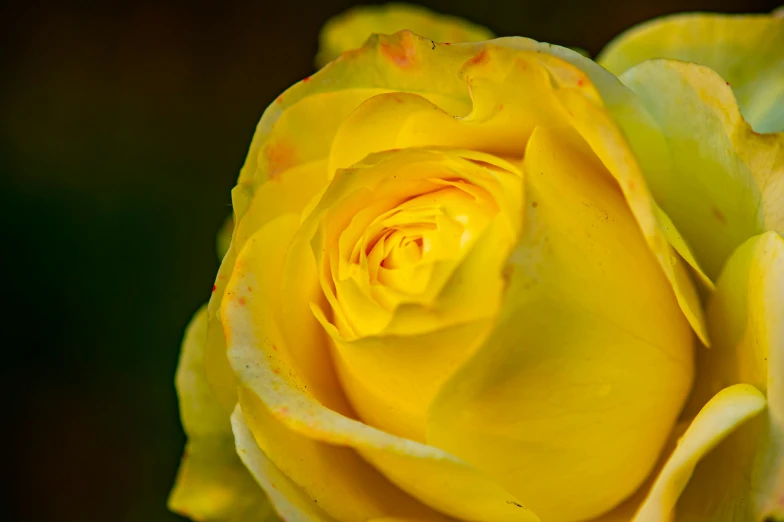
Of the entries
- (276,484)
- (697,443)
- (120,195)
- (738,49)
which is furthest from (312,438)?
(120,195)

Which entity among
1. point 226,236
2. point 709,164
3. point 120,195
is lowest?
point 120,195

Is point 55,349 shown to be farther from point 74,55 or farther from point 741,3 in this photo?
point 741,3

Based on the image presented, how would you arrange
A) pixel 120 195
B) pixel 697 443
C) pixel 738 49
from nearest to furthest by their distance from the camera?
1. pixel 697 443
2. pixel 738 49
3. pixel 120 195

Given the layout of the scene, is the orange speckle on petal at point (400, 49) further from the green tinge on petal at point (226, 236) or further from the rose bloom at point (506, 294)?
the green tinge on petal at point (226, 236)

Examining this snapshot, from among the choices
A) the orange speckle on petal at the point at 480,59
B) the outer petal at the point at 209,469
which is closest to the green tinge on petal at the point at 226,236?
the outer petal at the point at 209,469

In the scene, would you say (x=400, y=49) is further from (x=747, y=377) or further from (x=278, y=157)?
(x=747, y=377)

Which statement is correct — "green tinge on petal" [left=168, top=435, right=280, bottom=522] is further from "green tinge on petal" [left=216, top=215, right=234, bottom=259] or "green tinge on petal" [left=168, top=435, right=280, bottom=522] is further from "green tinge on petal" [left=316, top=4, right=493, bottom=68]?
"green tinge on petal" [left=316, top=4, right=493, bottom=68]

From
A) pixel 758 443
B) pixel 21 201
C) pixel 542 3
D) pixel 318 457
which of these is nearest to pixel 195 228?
pixel 21 201
